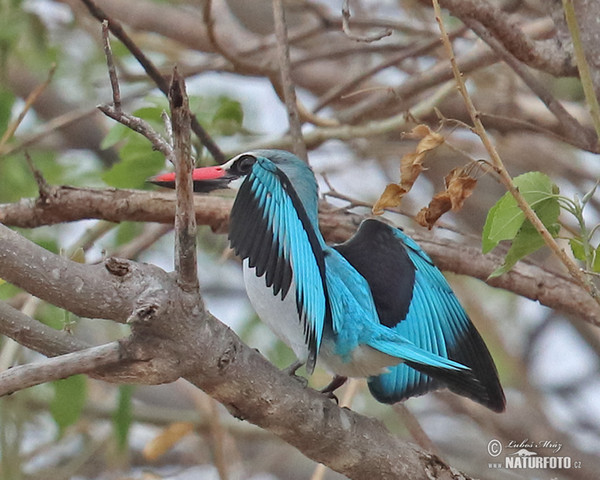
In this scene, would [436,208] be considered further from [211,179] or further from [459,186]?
[211,179]

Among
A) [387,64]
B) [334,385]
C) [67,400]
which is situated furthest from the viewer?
[387,64]

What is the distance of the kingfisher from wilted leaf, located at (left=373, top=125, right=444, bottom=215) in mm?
174

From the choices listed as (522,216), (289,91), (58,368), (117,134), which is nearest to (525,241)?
(522,216)

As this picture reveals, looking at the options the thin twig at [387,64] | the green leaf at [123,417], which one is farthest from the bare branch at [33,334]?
the thin twig at [387,64]

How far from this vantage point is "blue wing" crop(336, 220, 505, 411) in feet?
5.94

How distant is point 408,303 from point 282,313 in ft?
0.90

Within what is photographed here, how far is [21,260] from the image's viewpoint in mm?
1106

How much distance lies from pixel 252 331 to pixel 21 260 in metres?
1.97

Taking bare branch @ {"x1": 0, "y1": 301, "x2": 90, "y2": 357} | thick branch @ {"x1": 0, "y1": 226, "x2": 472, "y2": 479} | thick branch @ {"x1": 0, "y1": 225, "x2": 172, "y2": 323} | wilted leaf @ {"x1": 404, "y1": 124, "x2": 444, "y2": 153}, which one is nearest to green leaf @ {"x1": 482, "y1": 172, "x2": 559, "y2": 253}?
wilted leaf @ {"x1": 404, "y1": 124, "x2": 444, "y2": 153}

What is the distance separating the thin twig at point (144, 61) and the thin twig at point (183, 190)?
0.79 m

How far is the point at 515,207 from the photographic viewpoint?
1356 mm

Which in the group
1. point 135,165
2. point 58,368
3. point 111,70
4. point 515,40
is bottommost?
point 58,368

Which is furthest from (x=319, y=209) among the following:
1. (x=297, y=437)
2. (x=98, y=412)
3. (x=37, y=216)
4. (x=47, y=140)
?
(x=47, y=140)

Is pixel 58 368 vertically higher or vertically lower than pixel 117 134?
lower
